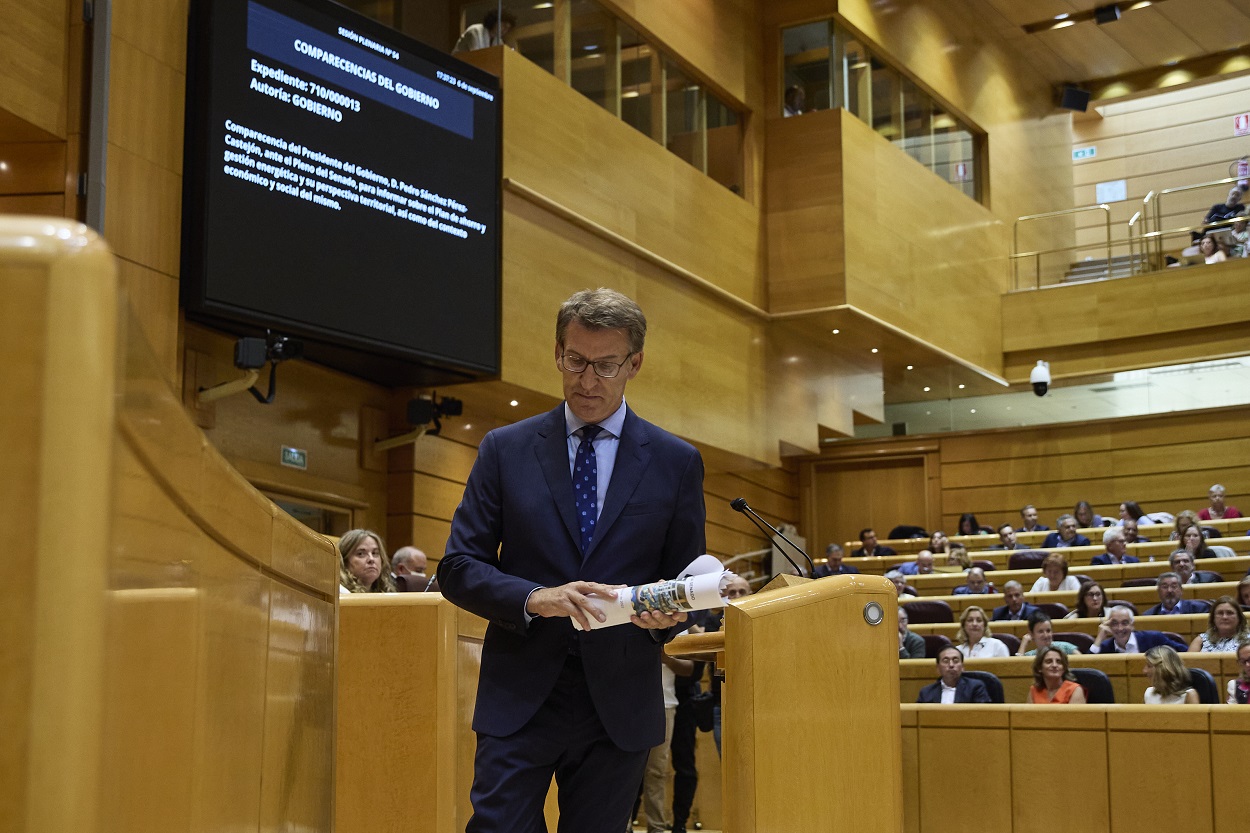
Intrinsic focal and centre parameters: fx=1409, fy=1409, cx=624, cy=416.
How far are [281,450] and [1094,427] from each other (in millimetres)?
10699

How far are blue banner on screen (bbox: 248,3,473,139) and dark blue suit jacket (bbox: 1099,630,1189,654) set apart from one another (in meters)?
4.95

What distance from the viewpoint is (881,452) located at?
17203mm

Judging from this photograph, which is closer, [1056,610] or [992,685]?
[992,685]

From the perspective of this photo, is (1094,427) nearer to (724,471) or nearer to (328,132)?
(724,471)

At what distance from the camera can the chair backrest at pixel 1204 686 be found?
6227mm

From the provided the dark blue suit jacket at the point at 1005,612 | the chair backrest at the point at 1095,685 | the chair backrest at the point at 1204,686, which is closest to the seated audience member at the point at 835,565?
the dark blue suit jacket at the point at 1005,612

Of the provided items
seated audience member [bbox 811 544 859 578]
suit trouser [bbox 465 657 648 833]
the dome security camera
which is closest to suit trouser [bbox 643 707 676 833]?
seated audience member [bbox 811 544 859 578]

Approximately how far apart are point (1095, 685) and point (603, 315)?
504cm

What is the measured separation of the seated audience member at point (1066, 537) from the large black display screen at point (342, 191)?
6614 millimetres

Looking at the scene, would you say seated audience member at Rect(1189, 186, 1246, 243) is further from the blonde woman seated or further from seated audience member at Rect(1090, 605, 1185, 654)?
the blonde woman seated

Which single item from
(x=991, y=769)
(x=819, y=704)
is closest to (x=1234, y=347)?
(x=991, y=769)

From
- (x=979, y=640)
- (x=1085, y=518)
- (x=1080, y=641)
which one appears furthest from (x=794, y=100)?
(x=1080, y=641)

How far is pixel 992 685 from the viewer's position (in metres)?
6.71

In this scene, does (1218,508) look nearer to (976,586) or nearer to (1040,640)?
(976,586)
